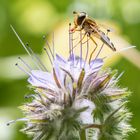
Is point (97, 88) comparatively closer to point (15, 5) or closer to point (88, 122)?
point (88, 122)

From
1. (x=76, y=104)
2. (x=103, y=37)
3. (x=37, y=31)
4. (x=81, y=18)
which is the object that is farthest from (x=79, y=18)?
(x=37, y=31)

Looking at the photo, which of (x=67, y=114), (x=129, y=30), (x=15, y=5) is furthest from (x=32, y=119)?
(x=15, y=5)

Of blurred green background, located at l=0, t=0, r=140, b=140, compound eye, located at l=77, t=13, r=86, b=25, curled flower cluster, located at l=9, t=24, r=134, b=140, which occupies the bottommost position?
curled flower cluster, located at l=9, t=24, r=134, b=140

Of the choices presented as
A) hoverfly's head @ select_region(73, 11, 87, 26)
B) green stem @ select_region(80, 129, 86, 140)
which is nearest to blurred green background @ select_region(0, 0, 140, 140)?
hoverfly's head @ select_region(73, 11, 87, 26)

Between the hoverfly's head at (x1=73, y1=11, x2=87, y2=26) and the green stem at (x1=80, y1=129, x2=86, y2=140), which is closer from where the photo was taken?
the green stem at (x1=80, y1=129, x2=86, y2=140)

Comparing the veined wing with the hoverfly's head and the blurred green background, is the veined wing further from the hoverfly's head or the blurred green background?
the blurred green background

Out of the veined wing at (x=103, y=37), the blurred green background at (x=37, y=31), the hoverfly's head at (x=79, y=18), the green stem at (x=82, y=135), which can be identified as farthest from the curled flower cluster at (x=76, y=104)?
the blurred green background at (x=37, y=31)
